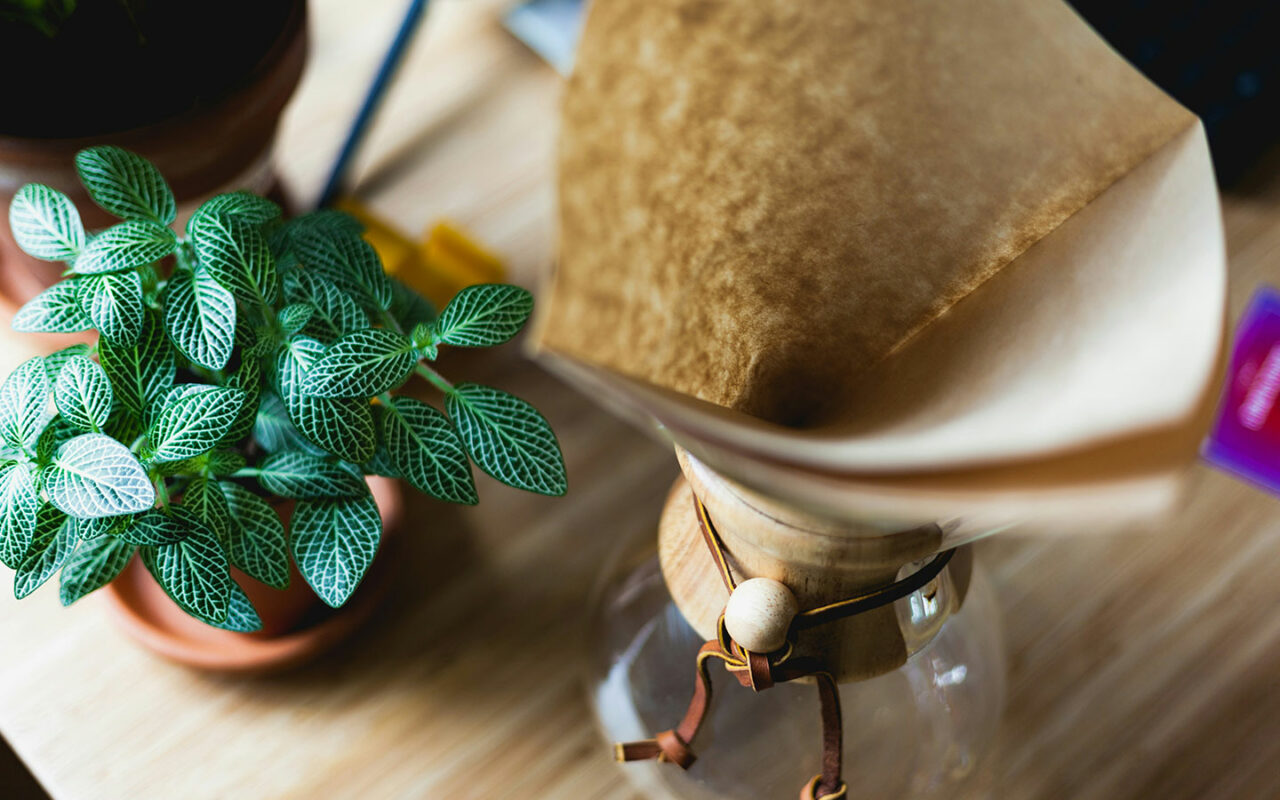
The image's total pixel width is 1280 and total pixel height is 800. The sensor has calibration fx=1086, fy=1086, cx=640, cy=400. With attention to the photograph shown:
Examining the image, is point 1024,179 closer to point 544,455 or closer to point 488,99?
point 544,455

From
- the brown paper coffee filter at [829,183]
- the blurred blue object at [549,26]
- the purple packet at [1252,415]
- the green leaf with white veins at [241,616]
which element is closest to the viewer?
the brown paper coffee filter at [829,183]

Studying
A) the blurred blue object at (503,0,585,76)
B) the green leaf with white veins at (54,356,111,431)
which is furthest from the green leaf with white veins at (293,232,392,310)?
the blurred blue object at (503,0,585,76)

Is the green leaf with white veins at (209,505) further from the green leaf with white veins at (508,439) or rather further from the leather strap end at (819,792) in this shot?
the leather strap end at (819,792)

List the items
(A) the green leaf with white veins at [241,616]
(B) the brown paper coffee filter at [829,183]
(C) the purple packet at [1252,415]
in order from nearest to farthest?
(B) the brown paper coffee filter at [829,183] → (A) the green leaf with white veins at [241,616] → (C) the purple packet at [1252,415]

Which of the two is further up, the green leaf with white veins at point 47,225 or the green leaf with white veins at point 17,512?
the green leaf with white veins at point 47,225

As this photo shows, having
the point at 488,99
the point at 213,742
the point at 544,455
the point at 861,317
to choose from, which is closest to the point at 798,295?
the point at 861,317

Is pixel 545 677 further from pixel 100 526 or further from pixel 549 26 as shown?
pixel 549 26

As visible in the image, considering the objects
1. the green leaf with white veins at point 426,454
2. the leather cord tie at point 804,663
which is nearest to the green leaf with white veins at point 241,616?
the green leaf with white veins at point 426,454

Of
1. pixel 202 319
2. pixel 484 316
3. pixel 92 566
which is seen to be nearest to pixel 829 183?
pixel 484 316
